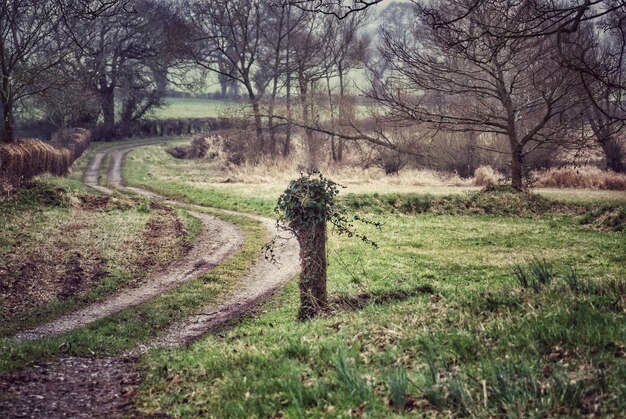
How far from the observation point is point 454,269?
13.4 meters

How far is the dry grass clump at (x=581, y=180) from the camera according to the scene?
2980 centimetres

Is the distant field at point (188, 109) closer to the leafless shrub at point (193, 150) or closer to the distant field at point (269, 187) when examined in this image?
the leafless shrub at point (193, 150)

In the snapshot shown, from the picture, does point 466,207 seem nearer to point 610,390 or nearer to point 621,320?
point 621,320

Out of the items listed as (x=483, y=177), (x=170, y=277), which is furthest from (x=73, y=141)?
(x=170, y=277)

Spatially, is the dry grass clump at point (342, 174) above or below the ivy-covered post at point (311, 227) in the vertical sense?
above

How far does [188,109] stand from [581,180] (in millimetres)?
60603

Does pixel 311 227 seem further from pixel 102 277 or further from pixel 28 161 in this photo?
pixel 28 161

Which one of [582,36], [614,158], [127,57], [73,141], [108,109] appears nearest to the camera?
[582,36]

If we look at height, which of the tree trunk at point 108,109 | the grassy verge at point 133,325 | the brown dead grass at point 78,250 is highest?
the tree trunk at point 108,109

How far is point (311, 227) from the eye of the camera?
966cm

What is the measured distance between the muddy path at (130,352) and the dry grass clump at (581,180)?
59.3ft

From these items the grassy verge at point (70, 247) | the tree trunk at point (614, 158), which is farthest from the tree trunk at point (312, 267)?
the tree trunk at point (614, 158)

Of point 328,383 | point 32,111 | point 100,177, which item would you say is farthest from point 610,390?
point 32,111

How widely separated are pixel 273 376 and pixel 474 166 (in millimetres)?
33328
